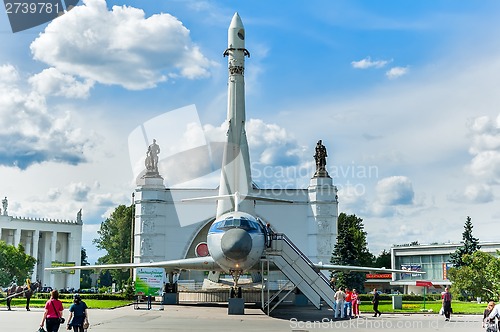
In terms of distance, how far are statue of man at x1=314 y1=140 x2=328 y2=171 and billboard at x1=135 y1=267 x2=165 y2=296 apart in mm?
37255

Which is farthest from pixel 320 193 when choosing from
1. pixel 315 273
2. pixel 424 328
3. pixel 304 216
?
Answer: pixel 424 328

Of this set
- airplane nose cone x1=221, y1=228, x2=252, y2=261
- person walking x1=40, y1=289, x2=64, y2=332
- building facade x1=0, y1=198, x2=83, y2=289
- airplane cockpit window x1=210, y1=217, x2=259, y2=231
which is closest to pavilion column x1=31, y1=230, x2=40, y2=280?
building facade x1=0, y1=198, x2=83, y2=289

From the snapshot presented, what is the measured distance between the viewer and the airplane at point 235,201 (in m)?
26.1

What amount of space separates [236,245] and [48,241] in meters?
84.8

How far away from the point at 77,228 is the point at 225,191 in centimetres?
6696

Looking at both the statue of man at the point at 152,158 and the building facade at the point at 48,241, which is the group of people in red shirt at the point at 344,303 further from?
the building facade at the point at 48,241

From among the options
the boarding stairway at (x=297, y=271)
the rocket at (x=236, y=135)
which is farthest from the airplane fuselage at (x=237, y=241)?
the rocket at (x=236, y=135)

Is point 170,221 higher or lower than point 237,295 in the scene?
higher

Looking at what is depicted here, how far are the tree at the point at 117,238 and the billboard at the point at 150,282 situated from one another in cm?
5692

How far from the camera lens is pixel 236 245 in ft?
78.9

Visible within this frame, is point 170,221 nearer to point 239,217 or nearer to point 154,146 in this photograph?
point 154,146

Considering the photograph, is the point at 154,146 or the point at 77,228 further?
the point at 77,228

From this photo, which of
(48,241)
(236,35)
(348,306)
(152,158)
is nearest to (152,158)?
(152,158)

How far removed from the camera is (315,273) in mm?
29172
